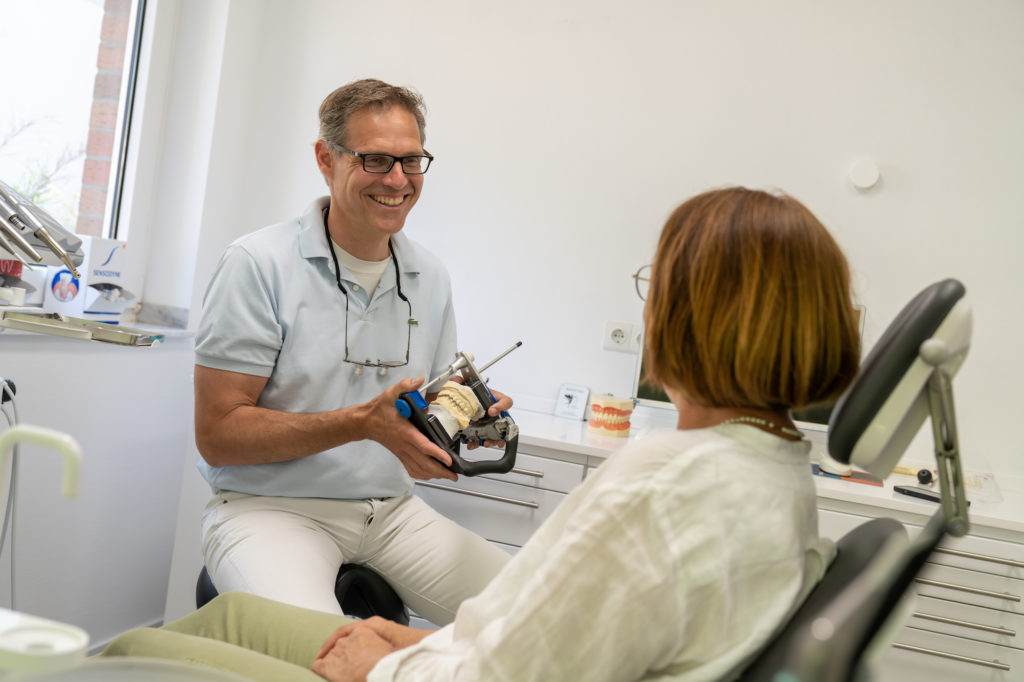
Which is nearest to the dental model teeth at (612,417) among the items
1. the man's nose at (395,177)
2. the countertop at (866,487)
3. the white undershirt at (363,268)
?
the countertop at (866,487)

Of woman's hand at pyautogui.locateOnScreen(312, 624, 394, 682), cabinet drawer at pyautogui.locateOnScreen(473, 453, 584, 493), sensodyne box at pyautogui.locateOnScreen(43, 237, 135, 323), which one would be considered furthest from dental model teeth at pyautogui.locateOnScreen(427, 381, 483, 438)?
sensodyne box at pyautogui.locateOnScreen(43, 237, 135, 323)

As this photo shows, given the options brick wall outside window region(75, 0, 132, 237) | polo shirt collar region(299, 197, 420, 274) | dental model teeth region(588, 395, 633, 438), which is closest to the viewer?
polo shirt collar region(299, 197, 420, 274)

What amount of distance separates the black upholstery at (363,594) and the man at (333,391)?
0.12 feet

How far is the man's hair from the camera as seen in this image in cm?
182

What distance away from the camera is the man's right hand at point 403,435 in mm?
1523

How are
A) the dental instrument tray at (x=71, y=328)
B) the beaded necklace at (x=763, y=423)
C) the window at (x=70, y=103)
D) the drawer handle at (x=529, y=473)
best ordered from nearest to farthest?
the beaded necklace at (x=763, y=423)
the dental instrument tray at (x=71, y=328)
the drawer handle at (x=529, y=473)
the window at (x=70, y=103)

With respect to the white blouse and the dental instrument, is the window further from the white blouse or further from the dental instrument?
the white blouse

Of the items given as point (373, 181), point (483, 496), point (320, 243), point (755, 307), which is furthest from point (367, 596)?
point (755, 307)

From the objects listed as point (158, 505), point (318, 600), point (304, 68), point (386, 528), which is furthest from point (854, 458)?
point (304, 68)

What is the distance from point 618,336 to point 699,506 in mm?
1855

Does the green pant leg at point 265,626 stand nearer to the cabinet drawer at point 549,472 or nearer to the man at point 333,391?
the man at point 333,391

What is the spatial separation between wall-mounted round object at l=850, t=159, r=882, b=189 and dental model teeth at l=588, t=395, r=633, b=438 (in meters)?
0.93

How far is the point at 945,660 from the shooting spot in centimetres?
201

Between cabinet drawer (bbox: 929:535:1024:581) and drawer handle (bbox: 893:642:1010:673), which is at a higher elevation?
cabinet drawer (bbox: 929:535:1024:581)
